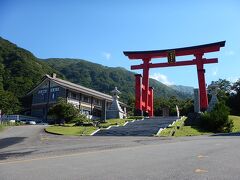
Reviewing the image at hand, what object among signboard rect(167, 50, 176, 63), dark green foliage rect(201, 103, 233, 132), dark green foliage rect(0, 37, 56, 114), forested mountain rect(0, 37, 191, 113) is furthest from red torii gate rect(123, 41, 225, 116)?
dark green foliage rect(0, 37, 56, 114)

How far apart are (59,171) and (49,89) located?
48.9 m

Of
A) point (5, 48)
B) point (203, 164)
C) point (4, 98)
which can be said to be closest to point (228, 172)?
point (203, 164)

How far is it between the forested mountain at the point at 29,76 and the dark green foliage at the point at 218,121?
36217mm

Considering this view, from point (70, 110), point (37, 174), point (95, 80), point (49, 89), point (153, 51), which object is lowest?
point (37, 174)

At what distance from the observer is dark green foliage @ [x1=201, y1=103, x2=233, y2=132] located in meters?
27.8

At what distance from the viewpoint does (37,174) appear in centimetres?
745

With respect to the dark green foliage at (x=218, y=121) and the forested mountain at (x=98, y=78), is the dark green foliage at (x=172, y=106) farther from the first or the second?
the dark green foliage at (x=218, y=121)

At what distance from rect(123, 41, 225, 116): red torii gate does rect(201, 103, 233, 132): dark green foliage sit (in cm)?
916

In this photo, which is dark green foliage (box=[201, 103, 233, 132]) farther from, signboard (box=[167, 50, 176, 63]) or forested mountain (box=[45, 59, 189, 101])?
forested mountain (box=[45, 59, 189, 101])

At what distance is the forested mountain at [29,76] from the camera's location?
63237mm

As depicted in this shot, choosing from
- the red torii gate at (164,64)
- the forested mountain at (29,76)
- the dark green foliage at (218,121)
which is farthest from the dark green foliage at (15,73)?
the dark green foliage at (218,121)

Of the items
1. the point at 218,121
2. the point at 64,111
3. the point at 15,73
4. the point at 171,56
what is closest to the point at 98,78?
the point at 15,73

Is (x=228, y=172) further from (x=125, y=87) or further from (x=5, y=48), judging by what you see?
(x=125, y=87)

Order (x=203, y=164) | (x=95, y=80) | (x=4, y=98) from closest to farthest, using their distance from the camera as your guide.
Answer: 1. (x=203, y=164)
2. (x=4, y=98)
3. (x=95, y=80)
